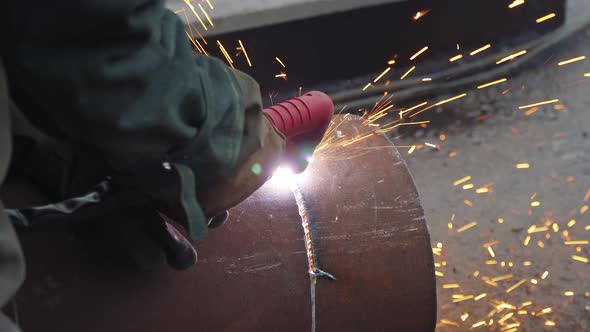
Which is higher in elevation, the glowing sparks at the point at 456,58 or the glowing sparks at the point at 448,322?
the glowing sparks at the point at 456,58

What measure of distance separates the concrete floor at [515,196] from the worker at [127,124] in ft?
4.97

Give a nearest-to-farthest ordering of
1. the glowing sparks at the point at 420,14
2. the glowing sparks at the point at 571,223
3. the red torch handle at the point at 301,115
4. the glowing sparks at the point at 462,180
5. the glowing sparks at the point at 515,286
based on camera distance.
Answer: the red torch handle at the point at 301,115, the glowing sparks at the point at 515,286, the glowing sparks at the point at 571,223, the glowing sparks at the point at 462,180, the glowing sparks at the point at 420,14

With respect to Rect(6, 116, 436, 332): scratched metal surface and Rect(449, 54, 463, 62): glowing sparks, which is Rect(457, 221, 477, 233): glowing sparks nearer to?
Rect(6, 116, 436, 332): scratched metal surface

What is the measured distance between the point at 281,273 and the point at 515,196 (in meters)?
1.82

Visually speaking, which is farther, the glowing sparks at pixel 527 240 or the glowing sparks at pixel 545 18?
the glowing sparks at pixel 545 18

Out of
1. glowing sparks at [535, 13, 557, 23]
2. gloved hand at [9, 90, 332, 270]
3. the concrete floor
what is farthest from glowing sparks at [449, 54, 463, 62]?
gloved hand at [9, 90, 332, 270]

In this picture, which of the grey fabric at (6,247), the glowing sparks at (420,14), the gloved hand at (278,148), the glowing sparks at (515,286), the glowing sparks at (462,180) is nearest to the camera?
the grey fabric at (6,247)

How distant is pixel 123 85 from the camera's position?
1202 mm

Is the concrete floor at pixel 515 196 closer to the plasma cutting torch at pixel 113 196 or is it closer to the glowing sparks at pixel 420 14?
the glowing sparks at pixel 420 14

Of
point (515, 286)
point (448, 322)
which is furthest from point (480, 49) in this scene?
point (448, 322)

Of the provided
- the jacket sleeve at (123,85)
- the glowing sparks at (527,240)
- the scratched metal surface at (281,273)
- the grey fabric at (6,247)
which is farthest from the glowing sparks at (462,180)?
the grey fabric at (6,247)

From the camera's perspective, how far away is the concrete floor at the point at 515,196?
2812mm

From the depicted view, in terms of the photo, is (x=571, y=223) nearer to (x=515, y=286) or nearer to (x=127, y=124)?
(x=515, y=286)

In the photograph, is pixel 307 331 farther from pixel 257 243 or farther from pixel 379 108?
pixel 379 108
